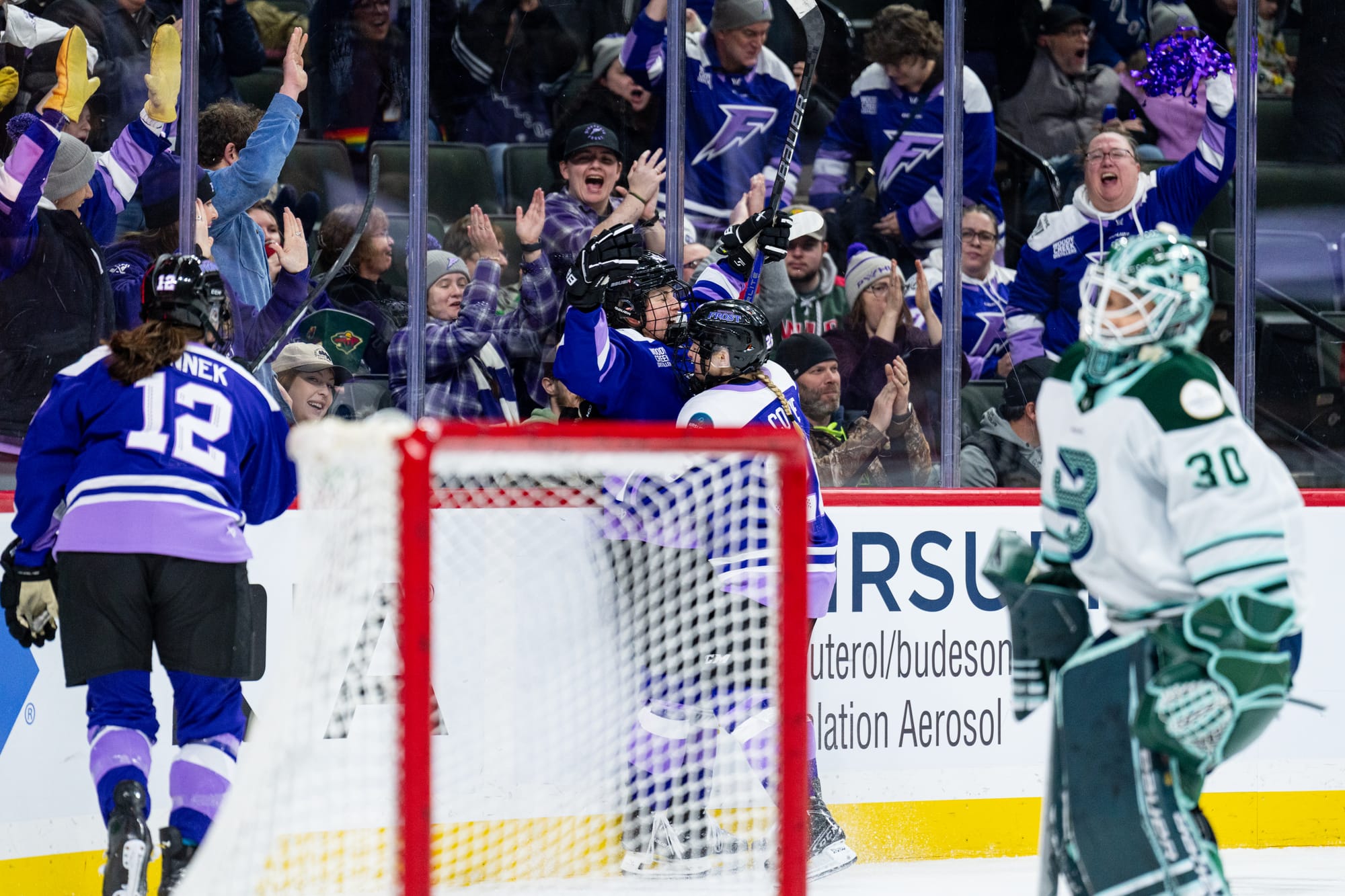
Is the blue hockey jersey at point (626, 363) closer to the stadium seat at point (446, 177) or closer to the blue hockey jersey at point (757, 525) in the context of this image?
the blue hockey jersey at point (757, 525)

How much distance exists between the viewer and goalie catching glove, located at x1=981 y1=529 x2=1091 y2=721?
2662 mm

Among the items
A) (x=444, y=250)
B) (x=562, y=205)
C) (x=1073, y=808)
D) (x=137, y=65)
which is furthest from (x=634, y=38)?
(x=1073, y=808)

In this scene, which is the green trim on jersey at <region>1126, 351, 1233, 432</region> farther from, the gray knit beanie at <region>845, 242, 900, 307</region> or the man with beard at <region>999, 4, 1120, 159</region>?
the man with beard at <region>999, 4, 1120, 159</region>

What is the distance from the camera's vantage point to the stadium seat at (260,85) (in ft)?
13.9

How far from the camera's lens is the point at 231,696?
3439 mm

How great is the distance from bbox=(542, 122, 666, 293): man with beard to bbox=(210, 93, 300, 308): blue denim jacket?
717mm

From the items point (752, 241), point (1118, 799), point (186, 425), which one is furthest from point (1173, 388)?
point (752, 241)

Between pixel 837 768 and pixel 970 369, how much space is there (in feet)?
3.91

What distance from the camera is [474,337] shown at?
4.43 metres

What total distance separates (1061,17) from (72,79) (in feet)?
8.89

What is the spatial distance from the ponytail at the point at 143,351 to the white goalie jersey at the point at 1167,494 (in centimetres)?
174

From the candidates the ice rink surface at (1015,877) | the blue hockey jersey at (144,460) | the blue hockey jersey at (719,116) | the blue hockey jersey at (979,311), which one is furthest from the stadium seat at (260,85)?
the ice rink surface at (1015,877)

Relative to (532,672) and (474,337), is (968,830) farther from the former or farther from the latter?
(474,337)

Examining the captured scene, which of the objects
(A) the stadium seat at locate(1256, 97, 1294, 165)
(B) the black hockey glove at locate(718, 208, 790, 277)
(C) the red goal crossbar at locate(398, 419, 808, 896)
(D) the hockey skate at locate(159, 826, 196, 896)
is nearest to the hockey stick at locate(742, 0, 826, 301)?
(B) the black hockey glove at locate(718, 208, 790, 277)
